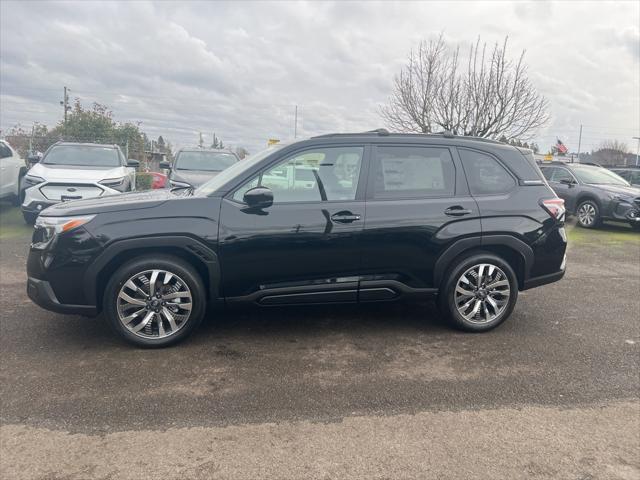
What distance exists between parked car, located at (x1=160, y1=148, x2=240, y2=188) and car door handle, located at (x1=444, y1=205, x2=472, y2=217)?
6849 millimetres

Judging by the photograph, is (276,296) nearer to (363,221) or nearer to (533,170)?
(363,221)

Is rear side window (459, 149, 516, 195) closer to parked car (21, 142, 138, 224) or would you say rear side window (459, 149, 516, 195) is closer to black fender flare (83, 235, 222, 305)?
black fender flare (83, 235, 222, 305)

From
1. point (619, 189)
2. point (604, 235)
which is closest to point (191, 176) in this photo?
point (604, 235)

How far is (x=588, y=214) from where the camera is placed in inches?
472

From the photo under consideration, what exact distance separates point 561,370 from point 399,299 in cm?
140

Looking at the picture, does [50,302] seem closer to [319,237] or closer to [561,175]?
[319,237]

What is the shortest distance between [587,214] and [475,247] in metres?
9.07

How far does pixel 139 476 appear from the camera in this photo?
2.51 meters

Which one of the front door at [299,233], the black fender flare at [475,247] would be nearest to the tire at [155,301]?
the front door at [299,233]

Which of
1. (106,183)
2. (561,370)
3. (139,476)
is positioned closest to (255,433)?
(139,476)

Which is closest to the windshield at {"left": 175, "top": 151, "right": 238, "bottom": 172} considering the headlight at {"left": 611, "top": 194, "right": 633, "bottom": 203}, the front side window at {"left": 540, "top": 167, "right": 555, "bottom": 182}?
the front side window at {"left": 540, "top": 167, "right": 555, "bottom": 182}

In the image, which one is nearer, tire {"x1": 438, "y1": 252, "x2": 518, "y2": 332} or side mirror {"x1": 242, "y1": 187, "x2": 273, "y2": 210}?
side mirror {"x1": 242, "y1": 187, "x2": 273, "y2": 210}

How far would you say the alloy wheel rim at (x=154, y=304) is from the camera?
3963 millimetres

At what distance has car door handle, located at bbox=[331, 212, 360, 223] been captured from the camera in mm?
4199
